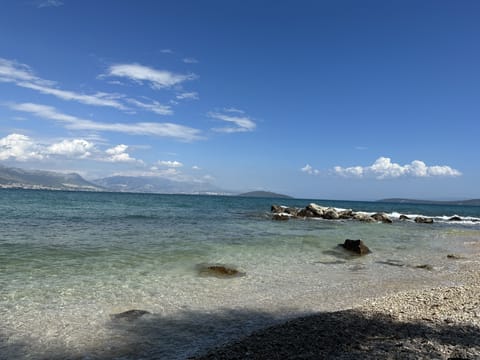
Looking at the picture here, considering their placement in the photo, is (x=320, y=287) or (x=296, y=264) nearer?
(x=320, y=287)

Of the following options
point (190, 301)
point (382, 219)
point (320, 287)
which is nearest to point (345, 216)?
point (382, 219)

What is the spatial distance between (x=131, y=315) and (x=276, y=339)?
4596 mm

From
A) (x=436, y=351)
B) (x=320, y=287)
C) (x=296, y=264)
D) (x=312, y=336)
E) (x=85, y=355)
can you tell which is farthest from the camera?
(x=296, y=264)

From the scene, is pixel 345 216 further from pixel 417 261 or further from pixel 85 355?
pixel 85 355

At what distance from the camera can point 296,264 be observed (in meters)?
19.5

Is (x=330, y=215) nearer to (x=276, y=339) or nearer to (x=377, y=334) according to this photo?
(x=377, y=334)

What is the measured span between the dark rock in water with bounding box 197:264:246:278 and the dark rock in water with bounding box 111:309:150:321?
17.1ft

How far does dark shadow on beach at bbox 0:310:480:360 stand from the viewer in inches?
299

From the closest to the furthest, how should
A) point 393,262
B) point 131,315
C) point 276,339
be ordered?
point 276,339
point 131,315
point 393,262

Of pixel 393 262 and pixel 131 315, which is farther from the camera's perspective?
pixel 393 262

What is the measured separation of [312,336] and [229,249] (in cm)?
1474

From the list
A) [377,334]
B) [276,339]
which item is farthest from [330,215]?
[276,339]

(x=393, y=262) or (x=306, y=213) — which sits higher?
(x=306, y=213)

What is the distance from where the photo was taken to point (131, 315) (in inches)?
424
